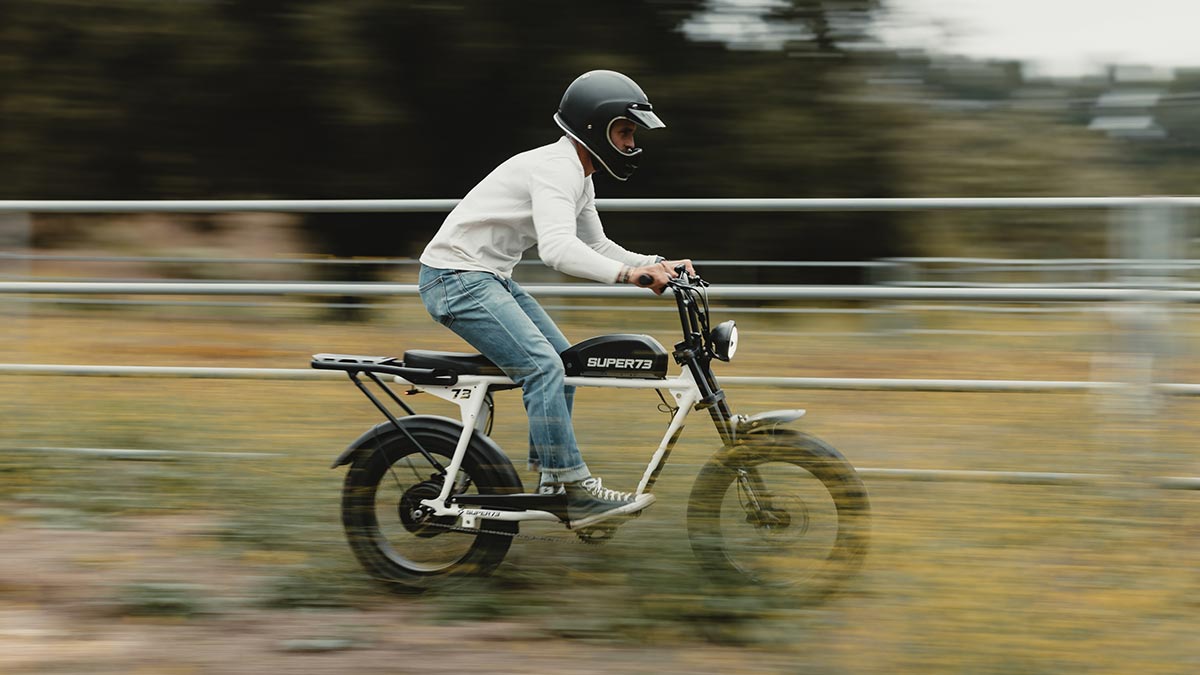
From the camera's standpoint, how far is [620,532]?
4539 millimetres

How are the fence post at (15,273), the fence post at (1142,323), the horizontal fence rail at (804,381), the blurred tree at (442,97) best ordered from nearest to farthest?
the fence post at (1142,323)
the horizontal fence rail at (804,381)
the fence post at (15,273)
the blurred tree at (442,97)

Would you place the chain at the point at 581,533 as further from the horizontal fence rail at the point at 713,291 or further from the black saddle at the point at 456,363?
the horizontal fence rail at the point at 713,291

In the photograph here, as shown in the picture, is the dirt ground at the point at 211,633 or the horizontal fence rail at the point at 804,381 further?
the horizontal fence rail at the point at 804,381

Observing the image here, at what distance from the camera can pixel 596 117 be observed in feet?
14.6

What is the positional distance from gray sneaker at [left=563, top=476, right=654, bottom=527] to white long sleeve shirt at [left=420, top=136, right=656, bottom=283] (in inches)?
28.4

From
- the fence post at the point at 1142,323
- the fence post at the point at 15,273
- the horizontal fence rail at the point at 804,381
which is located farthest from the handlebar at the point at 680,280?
the fence post at the point at 15,273

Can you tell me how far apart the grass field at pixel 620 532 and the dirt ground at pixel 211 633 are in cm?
1

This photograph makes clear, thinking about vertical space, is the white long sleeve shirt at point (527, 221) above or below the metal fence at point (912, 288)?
above

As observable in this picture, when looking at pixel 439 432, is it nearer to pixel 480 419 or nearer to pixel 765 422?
pixel 480 419

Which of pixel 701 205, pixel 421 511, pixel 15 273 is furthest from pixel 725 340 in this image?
pixel 15 273

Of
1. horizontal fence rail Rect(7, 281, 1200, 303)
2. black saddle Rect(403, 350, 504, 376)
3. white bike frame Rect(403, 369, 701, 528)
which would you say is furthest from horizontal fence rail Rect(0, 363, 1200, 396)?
black saddle Rect(403, 350, 504, 376)

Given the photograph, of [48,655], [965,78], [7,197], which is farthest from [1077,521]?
[7,197]

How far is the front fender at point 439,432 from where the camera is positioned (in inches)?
181

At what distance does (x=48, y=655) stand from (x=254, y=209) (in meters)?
2.99
